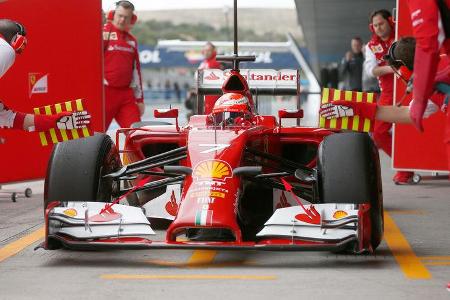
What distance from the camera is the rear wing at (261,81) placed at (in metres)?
10.5

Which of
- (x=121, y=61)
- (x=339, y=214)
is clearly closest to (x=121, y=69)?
(x=121, y=61)

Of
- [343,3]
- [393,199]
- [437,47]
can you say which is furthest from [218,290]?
[343,3]

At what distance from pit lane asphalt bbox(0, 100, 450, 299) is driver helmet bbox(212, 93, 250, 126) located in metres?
1.05

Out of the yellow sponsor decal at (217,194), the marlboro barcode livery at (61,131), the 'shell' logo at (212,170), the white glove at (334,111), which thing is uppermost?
the white glove at (334,111)

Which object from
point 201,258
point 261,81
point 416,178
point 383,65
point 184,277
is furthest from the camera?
point 383,65

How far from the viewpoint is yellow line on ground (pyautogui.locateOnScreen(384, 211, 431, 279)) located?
7.19 meters

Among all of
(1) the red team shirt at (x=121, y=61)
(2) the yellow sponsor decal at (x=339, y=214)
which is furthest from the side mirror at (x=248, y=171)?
(1) the red team shirt at (x=121, y=61)

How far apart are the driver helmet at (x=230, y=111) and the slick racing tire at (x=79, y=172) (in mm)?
829

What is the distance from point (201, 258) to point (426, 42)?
217cm

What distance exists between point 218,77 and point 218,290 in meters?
4.08

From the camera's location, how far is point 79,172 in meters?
8.16

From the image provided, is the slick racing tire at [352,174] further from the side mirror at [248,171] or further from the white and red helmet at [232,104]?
Result: the white and red helmet at [232,104]

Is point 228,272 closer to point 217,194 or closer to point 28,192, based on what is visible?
point 217,194

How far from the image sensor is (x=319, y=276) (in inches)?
279
